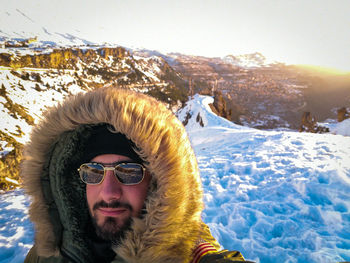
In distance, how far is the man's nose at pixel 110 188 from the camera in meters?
1.39

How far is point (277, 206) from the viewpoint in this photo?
3457mm

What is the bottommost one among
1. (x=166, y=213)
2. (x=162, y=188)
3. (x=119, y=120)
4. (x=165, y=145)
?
(x=166, y=213)

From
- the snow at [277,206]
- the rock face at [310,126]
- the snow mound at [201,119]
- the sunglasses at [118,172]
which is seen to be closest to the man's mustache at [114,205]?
the sunglasses at [118,172]

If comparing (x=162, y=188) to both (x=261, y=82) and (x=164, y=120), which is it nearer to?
(x=164, y=120)

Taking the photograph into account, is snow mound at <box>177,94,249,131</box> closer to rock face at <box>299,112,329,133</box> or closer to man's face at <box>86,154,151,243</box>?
man's face at <box>86,154,151,243</box>

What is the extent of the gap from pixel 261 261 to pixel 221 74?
131952 mm

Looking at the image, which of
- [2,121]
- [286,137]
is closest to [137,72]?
[2,121]

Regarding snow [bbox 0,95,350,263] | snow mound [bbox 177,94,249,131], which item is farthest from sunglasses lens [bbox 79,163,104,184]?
snow mound [bbox 177,94,249,131]

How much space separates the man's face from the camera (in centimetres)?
136

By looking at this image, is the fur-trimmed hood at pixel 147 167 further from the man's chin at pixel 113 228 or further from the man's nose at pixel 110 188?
the man's nose at pixel 110 188

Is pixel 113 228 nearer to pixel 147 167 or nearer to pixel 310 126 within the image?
pixel 147 167

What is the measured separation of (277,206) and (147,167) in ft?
10.9

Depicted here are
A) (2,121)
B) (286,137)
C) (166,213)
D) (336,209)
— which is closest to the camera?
(166,213)

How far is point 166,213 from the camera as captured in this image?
3.73 ft
